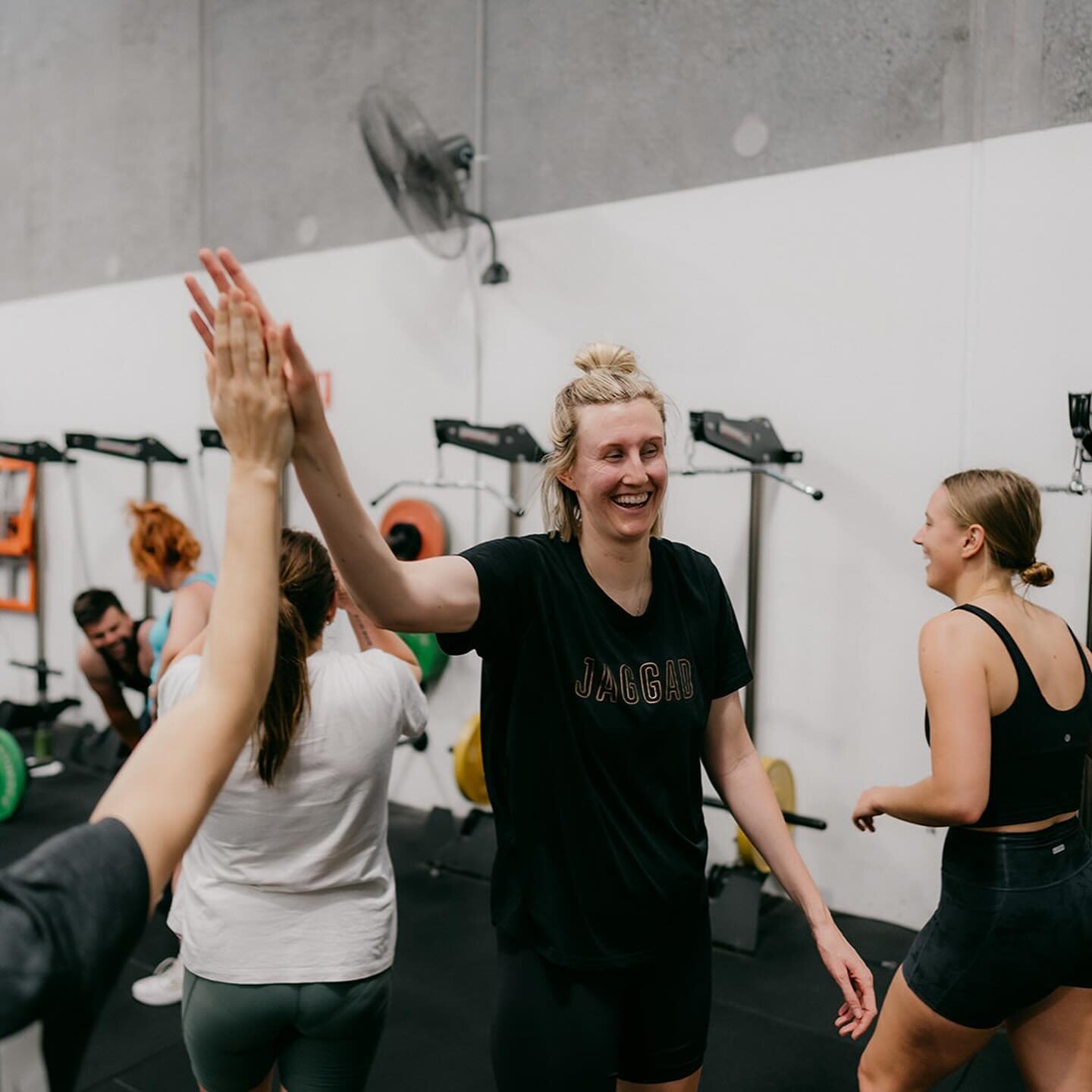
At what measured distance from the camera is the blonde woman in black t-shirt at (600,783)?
4.34ft

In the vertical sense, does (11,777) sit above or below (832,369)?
below

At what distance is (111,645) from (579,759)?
3010mm

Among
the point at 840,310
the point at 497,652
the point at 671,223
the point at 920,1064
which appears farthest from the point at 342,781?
the point at 671,223

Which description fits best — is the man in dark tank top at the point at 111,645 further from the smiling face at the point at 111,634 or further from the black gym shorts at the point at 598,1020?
the black gym shorts at the point at 598,1020

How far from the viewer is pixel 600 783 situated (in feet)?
4.38

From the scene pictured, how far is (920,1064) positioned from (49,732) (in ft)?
15.1

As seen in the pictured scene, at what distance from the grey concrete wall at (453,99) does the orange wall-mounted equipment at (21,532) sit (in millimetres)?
1096

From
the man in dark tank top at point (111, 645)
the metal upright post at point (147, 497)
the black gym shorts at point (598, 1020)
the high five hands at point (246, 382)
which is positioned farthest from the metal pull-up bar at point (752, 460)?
the metal upright post at point (147, 497)

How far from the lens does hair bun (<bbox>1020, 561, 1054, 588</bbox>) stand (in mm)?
1755

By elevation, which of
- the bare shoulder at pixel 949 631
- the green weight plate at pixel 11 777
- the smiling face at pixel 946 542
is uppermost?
the smiling face at pixel 946 542

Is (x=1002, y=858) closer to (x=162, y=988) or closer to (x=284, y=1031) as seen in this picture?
(x=284, y=1031)

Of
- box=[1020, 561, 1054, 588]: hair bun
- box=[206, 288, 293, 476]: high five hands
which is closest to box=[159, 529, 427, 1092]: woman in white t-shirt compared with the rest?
box=[206, 288, 293, 476]: high five hands

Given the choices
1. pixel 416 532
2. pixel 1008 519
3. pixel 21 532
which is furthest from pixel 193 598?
pixel 21 532

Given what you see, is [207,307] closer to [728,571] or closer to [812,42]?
[728,571]
